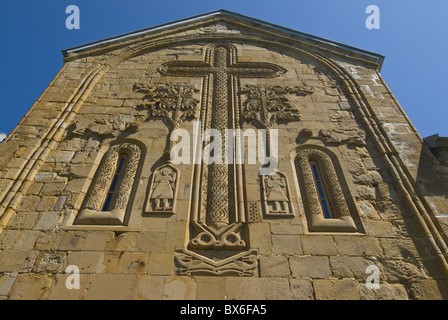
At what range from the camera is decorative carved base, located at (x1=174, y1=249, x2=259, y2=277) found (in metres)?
3.66

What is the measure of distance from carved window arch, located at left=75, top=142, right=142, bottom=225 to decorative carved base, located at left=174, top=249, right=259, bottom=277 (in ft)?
3.95

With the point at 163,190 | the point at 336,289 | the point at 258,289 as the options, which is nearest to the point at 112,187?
the point at 163,190

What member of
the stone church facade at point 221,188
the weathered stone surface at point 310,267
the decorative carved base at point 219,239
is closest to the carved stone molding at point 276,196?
the stone church facade at point 221,188

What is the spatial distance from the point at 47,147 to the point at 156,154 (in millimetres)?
2078

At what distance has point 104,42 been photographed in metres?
8.28

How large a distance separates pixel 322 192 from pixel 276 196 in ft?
3.00

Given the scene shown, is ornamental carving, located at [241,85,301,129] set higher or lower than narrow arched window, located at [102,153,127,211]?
higher

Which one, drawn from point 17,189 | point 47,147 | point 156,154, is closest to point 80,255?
point 17,189

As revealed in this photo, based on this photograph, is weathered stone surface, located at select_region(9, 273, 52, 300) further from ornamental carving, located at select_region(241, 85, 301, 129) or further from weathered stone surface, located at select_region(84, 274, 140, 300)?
ornamental carving, located at select_region(241, 85, 301, 129)

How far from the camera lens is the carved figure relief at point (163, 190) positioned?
441cm

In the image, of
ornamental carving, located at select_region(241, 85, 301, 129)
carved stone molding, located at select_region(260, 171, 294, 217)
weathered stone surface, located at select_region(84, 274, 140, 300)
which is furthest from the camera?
ornamental carving, located at select_region(241, 85, 301, 129)

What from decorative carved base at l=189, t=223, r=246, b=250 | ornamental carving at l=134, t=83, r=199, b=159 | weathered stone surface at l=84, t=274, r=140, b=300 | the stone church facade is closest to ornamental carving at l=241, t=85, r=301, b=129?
the stone church facade

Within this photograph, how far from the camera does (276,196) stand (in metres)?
4.57
